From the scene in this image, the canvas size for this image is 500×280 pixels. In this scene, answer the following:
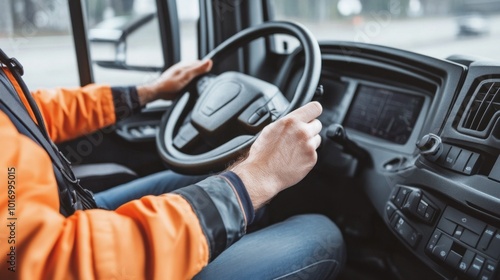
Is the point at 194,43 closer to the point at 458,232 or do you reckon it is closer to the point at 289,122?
the point at 289,122

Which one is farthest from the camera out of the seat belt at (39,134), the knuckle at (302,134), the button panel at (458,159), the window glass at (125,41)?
the window glass at (125,41)

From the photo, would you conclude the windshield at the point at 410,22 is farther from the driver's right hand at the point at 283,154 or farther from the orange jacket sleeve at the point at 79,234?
the orange jacket sleeve at the point at 79,234

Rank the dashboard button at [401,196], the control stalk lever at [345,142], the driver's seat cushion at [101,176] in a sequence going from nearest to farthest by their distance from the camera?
the dashboard button at [401,196] → the control stalk lever at [345,142] → the driver's seat cushion at [101,176]

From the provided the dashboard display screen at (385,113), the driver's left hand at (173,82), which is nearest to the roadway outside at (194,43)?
the dashboard display screen at (385,113)

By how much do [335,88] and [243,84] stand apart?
18.1 inches

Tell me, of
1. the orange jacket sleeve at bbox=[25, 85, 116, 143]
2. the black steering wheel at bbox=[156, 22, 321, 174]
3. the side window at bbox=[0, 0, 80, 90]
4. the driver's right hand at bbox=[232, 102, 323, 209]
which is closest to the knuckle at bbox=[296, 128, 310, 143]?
the driver's right hand at bbox=[232, 102, 323, 209]

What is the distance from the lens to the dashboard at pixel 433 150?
977 mm

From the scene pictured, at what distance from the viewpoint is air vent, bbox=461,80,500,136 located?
103 cm

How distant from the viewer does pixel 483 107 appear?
3.44 feet

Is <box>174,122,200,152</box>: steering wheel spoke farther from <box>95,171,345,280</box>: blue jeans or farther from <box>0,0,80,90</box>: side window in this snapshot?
<box>0,0,80,90</box>: side window

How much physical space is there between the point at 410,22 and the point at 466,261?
97cm

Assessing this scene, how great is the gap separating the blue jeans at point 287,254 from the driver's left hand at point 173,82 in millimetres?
585

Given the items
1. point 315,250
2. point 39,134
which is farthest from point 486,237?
point 39,134

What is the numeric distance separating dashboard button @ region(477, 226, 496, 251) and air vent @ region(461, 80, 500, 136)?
22 centimetres
